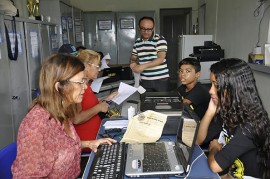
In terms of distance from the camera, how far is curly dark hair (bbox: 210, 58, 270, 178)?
115cm

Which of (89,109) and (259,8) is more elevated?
(259,8)

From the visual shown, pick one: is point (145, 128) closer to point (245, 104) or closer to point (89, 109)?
point (89, 109)

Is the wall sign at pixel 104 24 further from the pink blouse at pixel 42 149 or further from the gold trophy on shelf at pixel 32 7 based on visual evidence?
the pink blouse at pixel 42 149

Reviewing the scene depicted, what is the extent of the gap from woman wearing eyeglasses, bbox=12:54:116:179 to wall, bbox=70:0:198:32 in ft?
17.3

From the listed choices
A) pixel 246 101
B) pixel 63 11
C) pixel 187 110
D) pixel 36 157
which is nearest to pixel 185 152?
pixel 187 110

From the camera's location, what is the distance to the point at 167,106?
1598 mm

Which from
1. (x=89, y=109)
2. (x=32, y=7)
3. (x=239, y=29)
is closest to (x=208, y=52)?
(x=239, y=29)

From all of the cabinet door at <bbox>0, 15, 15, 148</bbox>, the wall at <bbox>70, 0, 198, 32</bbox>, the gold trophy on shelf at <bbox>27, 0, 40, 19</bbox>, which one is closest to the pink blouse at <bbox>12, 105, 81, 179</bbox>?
the cabinet door at <bbox>0, 15, 15, 148</bbox>

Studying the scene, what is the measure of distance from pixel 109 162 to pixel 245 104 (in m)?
0.67

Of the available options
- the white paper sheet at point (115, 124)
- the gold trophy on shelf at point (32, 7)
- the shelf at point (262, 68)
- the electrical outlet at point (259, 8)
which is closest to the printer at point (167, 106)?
the white paper sheet at point (115, 124)

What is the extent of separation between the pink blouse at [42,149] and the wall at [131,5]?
17.6 ft

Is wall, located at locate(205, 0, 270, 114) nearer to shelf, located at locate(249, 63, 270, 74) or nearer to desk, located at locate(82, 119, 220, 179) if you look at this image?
shelf, located at locate(249, 63, 270, 74)

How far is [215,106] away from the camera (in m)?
1.42

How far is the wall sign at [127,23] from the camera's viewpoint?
19.3 ft
